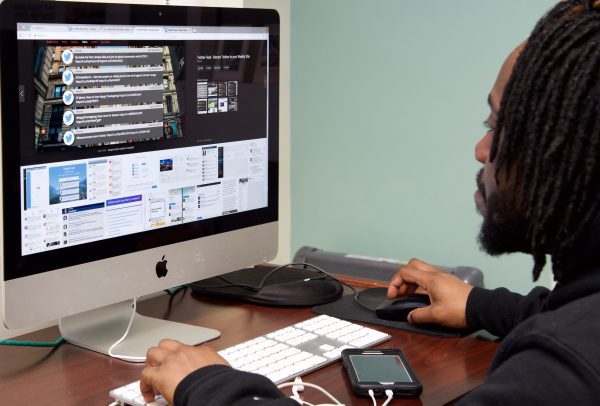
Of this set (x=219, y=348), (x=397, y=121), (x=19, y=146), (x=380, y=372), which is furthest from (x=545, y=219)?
(x=397, y=121)

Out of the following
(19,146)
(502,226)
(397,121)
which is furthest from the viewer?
(397,121)

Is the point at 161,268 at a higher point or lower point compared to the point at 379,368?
higher

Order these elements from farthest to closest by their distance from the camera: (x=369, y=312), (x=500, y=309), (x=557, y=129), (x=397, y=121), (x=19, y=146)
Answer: (x=397, y=121) < (x=369, y=312) < (x=500, y=309) < (x=19, y=146) < (x=557, y=129)

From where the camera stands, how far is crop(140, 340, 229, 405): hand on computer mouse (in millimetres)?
1137

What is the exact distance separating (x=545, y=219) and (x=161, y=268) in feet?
2.31

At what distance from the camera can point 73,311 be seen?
1.35 metres

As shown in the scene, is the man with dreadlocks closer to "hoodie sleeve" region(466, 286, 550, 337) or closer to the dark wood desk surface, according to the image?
the dark wood desk surface

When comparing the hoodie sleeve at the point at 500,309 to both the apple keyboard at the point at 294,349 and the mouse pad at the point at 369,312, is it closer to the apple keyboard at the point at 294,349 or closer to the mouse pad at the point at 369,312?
the mouse pad at the point at 369,312

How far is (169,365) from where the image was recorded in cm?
116

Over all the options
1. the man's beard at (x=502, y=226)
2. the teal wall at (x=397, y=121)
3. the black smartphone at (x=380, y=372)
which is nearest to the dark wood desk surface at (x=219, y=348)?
the black smartphone at (x=380, y=372)

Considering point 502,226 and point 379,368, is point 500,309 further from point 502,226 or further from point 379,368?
point 502,226

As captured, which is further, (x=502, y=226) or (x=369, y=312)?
(x=369, y=312)

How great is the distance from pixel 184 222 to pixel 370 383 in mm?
463

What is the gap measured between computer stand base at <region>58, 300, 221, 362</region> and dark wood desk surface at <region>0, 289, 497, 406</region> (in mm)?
20
